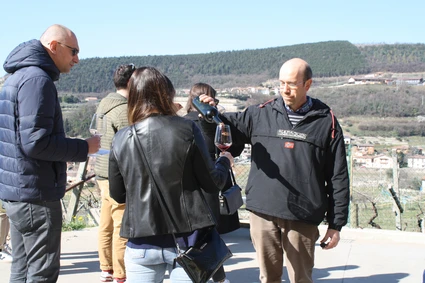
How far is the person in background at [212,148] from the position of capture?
11.8 feet

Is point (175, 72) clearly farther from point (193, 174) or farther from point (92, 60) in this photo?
point (193, 174)

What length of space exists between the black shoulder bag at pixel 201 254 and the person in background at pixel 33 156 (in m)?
0.71

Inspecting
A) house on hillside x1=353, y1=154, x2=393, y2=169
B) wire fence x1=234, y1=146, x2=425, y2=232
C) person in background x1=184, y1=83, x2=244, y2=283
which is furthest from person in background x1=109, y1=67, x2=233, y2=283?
wire fence x1=234, y1=146, x2=425, y2=232

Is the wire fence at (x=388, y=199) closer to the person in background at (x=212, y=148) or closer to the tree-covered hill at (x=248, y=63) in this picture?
the person in background at (x=212, y=148)

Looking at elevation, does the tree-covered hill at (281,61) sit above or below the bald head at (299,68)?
below

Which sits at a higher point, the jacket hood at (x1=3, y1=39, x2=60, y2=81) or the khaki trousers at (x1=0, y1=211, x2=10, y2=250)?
the jacket hood at (x1=3, y1=39, x2=60, y2=81)

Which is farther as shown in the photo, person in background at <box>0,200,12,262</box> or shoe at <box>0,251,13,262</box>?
shoe at <box>0,251,13,262</box>

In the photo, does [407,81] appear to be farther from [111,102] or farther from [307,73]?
[307,73]

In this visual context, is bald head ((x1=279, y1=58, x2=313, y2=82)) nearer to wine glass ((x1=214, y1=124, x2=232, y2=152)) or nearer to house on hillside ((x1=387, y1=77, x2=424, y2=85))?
wine glass ((x1=214, y1=124, x2=232, y2=152))

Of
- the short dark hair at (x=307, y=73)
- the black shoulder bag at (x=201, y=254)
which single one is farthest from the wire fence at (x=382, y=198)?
the black shoulder bag at (x=201, y=254)

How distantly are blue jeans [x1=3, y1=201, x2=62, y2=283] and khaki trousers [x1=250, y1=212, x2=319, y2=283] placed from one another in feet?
4.12

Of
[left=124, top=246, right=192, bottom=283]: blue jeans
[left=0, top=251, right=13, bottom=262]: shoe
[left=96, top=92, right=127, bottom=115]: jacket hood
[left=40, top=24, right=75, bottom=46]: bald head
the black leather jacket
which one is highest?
[left=40, top=24, right=75, bottom=46]: bald head

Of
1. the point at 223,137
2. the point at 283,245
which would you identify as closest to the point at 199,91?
the point at 223,137

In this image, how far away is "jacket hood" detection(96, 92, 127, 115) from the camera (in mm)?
4270
